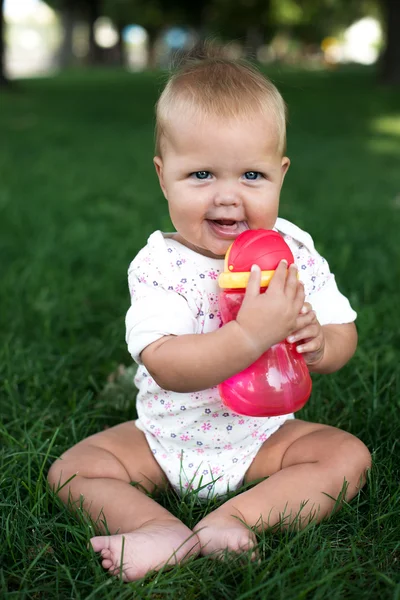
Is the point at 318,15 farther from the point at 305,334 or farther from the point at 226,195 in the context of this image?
the point at 305,334

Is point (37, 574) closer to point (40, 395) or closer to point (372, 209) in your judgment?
point (40, 395)

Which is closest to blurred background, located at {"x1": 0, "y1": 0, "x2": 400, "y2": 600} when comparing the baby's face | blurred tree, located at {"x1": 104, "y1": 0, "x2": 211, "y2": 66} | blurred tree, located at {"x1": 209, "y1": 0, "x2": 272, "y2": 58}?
the baby's face

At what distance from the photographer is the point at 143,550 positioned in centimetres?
160

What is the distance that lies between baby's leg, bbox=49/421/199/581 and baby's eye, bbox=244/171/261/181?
0.76m

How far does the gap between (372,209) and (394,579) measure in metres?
3.59

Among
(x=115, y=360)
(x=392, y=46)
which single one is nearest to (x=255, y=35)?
(x=392, y=46)

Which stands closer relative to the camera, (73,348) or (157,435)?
(157,435)

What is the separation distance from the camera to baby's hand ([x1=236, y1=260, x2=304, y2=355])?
5.32ft

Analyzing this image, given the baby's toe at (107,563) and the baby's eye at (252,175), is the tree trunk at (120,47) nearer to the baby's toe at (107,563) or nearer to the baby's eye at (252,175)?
the baby's eye at (252,175)

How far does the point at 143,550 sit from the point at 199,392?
1.47 feet

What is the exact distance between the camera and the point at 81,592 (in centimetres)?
154

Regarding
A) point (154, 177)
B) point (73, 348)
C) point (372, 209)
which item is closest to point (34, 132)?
point (154, 177)

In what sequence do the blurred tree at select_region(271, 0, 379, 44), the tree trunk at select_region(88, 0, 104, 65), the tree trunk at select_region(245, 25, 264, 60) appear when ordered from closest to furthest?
the blurred tree at select_region(271, 0, 379, 44), the tree trunk at select_region(88, 0, 104, 65), the tree trunk at select_region(245, 25, 264, 60)

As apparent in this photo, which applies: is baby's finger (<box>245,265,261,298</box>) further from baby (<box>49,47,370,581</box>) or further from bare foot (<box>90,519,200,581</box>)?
bare foot (<box>90,519,200,581</box>)
